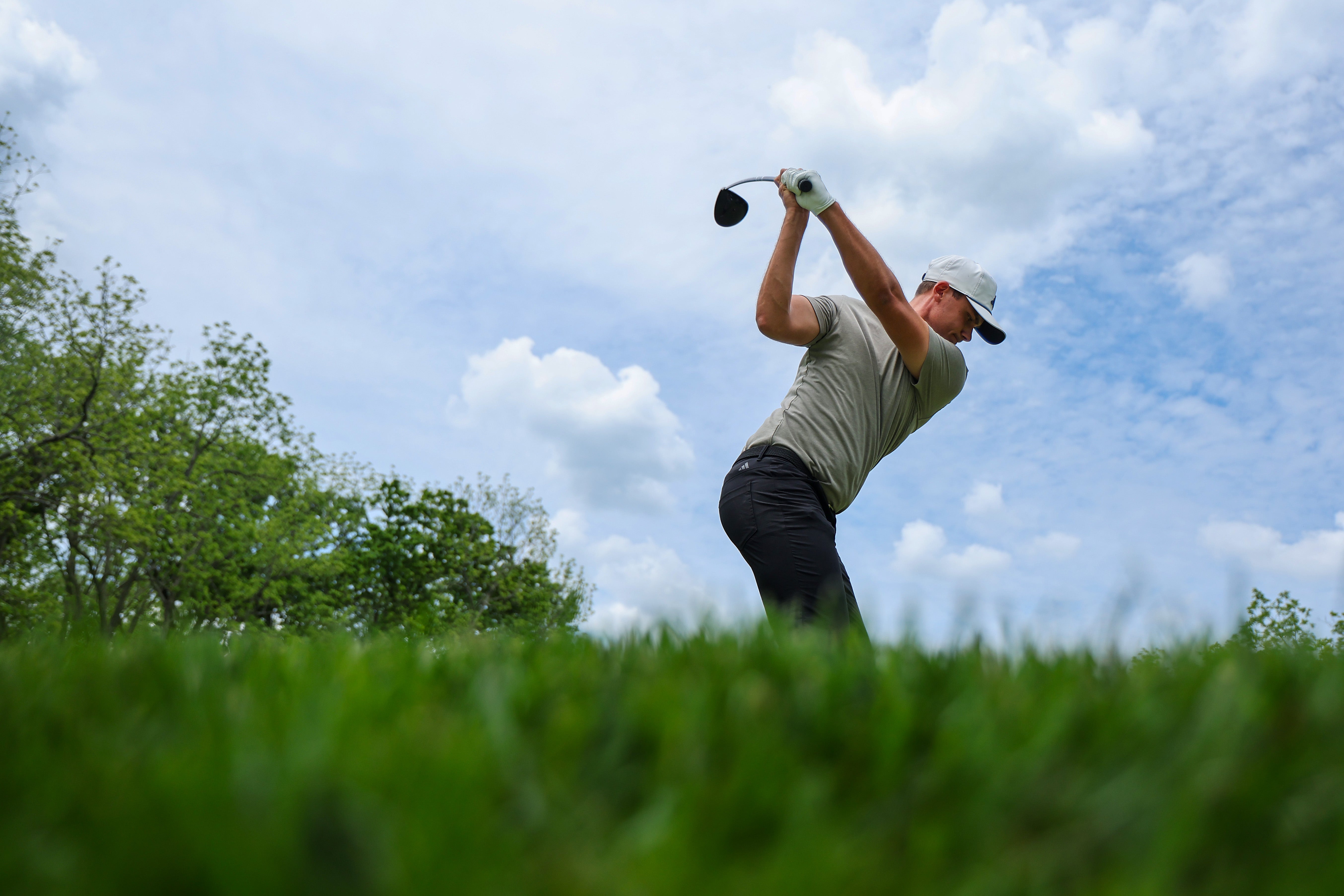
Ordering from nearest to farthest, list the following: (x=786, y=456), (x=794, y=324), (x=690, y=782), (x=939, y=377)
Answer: (x=690, y=782)
(x=786, y=456)
(x=794, y=324)
(x=939, y=377)

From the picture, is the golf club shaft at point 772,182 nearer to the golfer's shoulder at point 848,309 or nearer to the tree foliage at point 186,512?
the golfer's shoulder at point 848,309

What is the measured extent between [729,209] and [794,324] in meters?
1.73

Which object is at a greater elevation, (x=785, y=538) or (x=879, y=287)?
(x=879, y=287)

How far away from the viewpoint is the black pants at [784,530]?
4785mm

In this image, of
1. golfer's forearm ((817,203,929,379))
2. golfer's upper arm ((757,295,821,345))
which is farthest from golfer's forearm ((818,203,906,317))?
golfer's upper arm ((757,295,821,345))

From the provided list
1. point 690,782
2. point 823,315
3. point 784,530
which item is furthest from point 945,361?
point 690,782

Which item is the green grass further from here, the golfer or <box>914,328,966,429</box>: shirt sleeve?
<box>914,328,966,429</box>: shirt sleeve

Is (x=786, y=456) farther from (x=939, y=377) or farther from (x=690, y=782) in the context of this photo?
(x=690, y=782)

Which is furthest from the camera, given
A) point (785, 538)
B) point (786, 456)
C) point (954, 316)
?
point (954, 316)

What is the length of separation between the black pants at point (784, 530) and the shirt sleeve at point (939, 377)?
103 centimetres

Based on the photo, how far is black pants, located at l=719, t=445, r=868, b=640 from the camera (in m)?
4.79

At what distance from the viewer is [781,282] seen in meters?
5.14

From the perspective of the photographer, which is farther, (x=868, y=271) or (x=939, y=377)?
(x=939, y=377)

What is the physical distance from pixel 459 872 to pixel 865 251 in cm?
458
